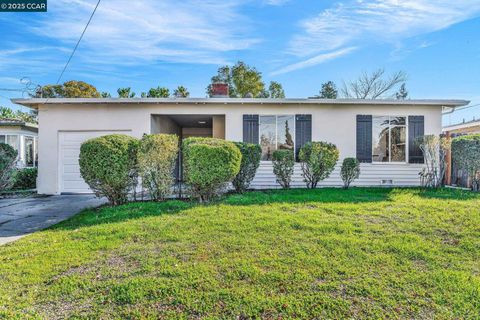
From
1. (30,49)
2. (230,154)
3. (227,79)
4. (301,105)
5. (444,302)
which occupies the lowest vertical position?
(444,302)

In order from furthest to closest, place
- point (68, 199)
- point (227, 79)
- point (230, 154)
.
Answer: point (227, 79) < point (68, 199) < point (230, 154)

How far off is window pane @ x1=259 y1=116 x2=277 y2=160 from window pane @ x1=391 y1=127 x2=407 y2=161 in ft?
13.3

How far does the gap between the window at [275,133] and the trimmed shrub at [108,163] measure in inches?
179

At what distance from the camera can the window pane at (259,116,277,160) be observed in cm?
1014

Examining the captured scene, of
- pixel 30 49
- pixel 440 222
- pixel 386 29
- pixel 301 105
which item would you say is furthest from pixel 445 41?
pixel 30 49

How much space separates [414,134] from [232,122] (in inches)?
241

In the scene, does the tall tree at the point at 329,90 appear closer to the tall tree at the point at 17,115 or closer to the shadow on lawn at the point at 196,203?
the shadow on lawn at the point at 196,203

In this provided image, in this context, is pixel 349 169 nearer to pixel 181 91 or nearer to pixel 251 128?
pixel 251 128

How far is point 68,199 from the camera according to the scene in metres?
8.88


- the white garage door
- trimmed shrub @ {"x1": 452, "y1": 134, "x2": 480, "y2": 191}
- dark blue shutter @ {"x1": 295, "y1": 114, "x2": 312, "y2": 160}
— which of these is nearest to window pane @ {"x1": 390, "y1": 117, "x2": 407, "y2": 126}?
trimmed shrub @ {"x1": 452, "y1": 134, "x2": 480, "y2": 191}

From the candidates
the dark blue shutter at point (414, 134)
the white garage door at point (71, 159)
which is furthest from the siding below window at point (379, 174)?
the white garage door at point (71, 159)

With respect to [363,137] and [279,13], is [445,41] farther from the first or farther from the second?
[279,13]

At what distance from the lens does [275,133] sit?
10.2 m

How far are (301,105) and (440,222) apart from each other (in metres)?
5.92
